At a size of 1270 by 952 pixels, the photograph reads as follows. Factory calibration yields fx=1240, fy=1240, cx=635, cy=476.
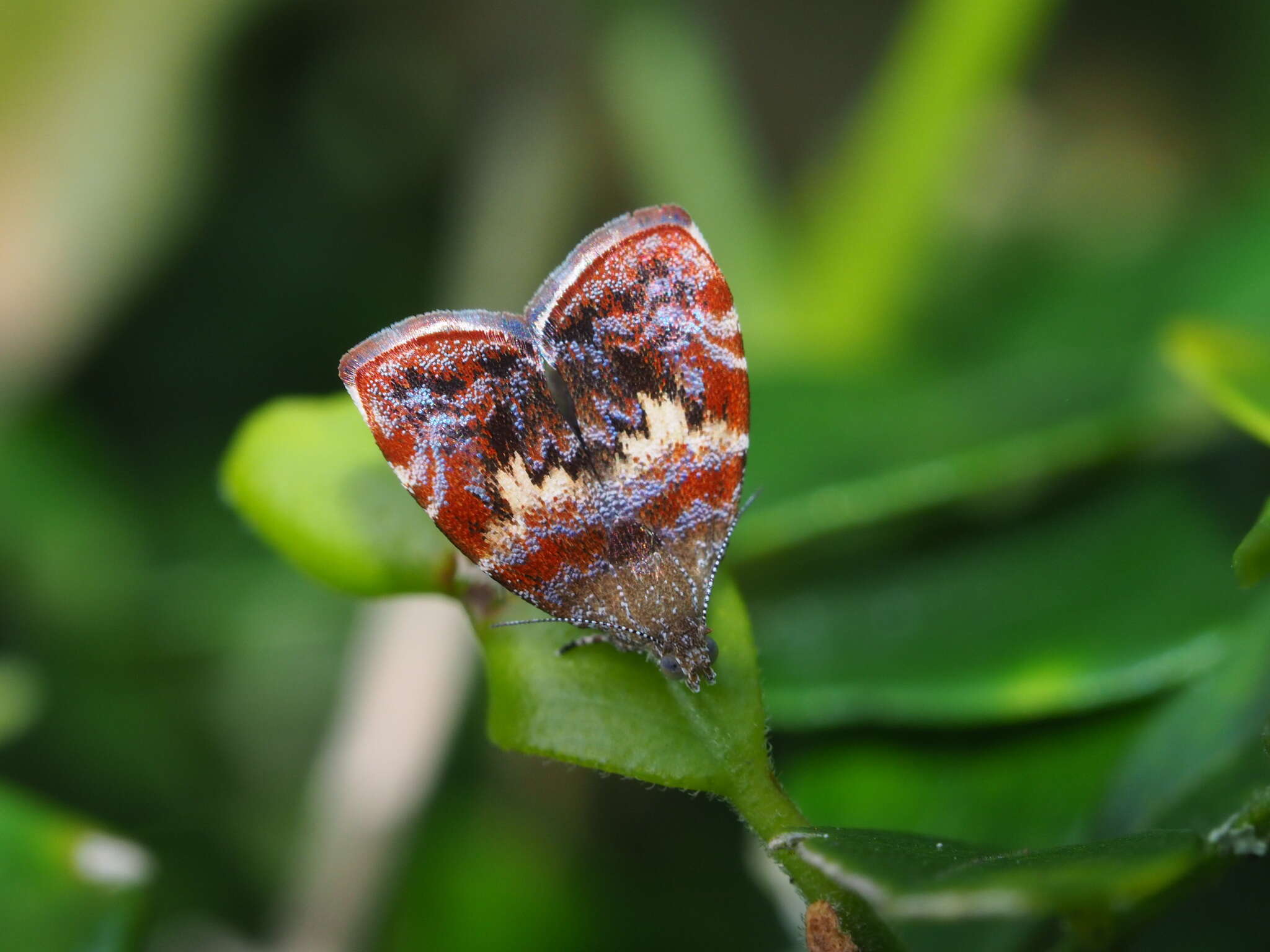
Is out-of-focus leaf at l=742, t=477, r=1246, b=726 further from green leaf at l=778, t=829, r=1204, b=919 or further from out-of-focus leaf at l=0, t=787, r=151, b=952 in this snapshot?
out-of-focus leaf at l=0, t=787, r=151, b=952

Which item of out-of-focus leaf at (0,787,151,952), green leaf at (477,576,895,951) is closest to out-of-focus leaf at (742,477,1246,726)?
green leaf at (477,576,895,951)

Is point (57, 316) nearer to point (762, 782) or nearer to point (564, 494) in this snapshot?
point (564, 494)

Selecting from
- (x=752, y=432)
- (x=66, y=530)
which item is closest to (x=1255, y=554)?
(x=752, y=432)

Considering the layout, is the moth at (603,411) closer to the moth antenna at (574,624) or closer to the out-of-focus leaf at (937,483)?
the moth antenna at (574,624)

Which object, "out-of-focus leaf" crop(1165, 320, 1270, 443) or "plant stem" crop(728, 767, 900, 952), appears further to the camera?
"out-of-focus leaf" crop(1165, 320, 1270, 443)

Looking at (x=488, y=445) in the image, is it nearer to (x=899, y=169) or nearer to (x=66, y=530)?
(x=899, y=169)
